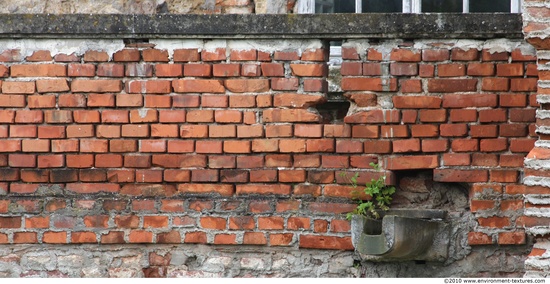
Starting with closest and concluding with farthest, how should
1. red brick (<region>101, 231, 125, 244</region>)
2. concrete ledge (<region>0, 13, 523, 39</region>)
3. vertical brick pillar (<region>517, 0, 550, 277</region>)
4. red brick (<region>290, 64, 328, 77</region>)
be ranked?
vertical brick pillar (<region>517, 0, 550, 277</region>) → concrete ledge (<region>0, 13, 523, 39</region>) → red brick (<region>290, 64, 328, 77</region>) → red brick (<region>101, 231, 125, 244</region>)

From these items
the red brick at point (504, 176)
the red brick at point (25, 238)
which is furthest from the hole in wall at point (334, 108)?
the red brick at point (25, 238)


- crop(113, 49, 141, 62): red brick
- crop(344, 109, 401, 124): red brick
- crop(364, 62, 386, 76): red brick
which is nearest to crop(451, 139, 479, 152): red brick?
crop(344, 109, 401, 124): red brick

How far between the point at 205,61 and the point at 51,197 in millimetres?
1171

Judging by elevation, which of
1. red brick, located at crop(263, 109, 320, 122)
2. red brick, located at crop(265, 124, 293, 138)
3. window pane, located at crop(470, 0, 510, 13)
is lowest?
red brick, located at crop(265, 124, 293, 138)

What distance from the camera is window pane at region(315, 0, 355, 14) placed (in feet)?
19.1

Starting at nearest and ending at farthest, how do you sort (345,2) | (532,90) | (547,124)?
(547,124) < (532,90) < (345,2)

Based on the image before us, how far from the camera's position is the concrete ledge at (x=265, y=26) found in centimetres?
437

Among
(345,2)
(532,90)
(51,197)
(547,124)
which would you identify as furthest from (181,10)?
(547,124)

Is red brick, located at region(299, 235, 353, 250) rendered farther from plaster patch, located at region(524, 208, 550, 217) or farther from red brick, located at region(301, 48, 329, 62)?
plaster patch, located at region(524, 208, 550, 217)

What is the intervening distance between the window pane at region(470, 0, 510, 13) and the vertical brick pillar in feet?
6.53

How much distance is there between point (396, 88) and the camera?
4.46 meters

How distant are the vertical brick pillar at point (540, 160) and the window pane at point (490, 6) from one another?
78.4 inches

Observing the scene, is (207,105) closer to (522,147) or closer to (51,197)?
(51,197)

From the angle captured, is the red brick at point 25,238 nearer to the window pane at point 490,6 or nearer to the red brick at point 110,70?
the red brick at point 110,70
